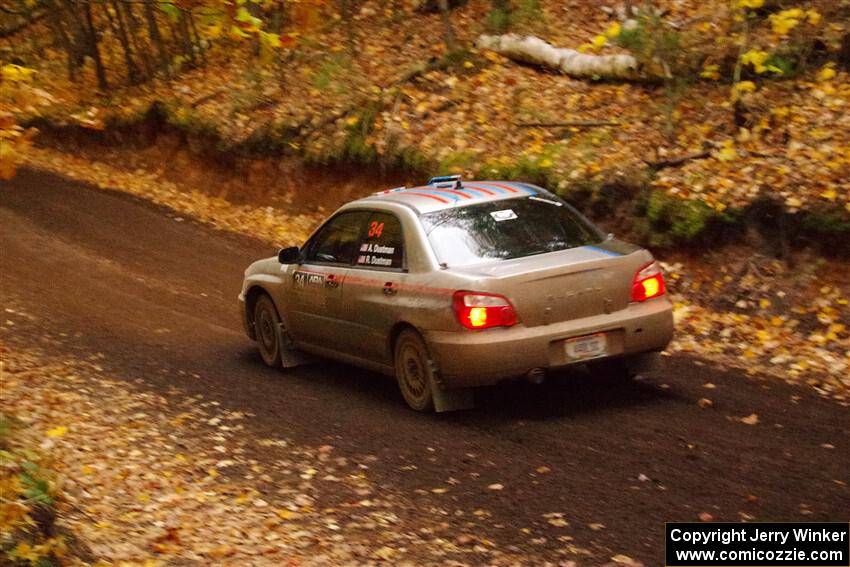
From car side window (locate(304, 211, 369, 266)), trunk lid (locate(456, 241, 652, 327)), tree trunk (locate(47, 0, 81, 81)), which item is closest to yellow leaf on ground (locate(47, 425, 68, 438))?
car side window (locate(304, 211, 369, 266))

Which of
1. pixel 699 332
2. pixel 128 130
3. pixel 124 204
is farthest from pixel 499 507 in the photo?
pixel 128 130

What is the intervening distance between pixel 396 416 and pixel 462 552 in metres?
2.69

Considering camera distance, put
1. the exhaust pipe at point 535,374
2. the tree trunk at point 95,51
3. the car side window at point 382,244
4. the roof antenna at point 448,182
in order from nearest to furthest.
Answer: the exhaust pipe at point 535,374, the car side window at point 382,244, the roof antenna at point 448,182, the tree trunk at point 95,51

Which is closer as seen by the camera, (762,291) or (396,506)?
(396,506)

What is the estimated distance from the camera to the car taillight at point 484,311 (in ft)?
24.8

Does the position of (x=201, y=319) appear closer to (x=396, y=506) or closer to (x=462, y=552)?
(x=396, y=506)

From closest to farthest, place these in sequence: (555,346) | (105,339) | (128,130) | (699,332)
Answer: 1. (555,346)
2. (699,332)
3. (105,339)
4. (128,130)

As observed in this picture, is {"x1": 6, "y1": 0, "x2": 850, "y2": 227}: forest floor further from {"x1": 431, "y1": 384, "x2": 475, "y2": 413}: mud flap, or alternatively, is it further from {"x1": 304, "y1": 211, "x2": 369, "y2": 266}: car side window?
{"x1": 431, "y1": 384, "x2": 475, "y2": 413}: mud flap

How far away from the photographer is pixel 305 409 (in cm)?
891

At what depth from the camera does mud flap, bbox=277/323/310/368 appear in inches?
402

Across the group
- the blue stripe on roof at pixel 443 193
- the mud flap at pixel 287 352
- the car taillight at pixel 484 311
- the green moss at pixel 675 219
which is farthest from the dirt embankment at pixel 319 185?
the car taillight at pixel 484 311

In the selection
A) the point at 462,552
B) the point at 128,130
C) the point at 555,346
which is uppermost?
the point at 128,130

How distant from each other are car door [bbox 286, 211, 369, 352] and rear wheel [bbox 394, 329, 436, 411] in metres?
0.74

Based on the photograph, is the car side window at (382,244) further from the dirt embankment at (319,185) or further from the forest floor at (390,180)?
the dirt embankment at (319,185)
